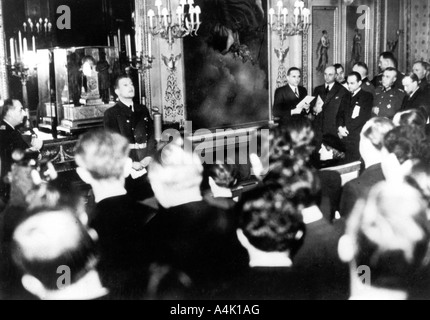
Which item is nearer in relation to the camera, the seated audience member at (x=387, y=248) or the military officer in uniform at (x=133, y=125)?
the seated audience member at (x=387, y=248)

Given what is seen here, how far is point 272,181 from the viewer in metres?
2.83

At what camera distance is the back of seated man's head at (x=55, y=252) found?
2.84 metres

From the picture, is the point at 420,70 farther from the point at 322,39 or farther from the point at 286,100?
the point at 322,39

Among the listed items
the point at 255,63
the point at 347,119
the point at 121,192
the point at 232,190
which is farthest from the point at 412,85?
the point at 121,192

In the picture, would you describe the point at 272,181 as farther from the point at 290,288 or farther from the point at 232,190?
the point at 290,288

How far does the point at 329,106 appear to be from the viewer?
5.99 meters

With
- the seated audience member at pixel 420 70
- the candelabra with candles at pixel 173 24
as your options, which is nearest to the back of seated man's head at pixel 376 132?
the candelabra with candles at pixel 173 24

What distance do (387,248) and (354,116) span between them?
308cm

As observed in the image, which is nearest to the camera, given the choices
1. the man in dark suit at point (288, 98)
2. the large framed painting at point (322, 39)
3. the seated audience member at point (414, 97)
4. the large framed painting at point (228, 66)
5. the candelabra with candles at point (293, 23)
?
the seated audience member at point (414, 97)

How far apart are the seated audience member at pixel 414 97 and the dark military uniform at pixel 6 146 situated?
4.13 metres

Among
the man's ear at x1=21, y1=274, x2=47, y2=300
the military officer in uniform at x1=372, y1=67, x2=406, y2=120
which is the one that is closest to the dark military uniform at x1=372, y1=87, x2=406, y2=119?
the military officer in uniform at x1=372, y1=67, x2=406, y2=120

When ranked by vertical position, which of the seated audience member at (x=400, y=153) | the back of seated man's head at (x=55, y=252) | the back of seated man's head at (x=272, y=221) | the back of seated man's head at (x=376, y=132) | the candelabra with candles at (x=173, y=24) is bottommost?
the back of seated man's head at (x=55, y=252)

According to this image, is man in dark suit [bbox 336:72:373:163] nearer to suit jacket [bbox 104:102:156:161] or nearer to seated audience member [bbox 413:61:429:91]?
seated audience member [bbox 413:61:429:91]

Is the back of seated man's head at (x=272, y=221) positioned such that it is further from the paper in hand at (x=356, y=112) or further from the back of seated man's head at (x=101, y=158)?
the paper in hand at (x=356, y=112)
